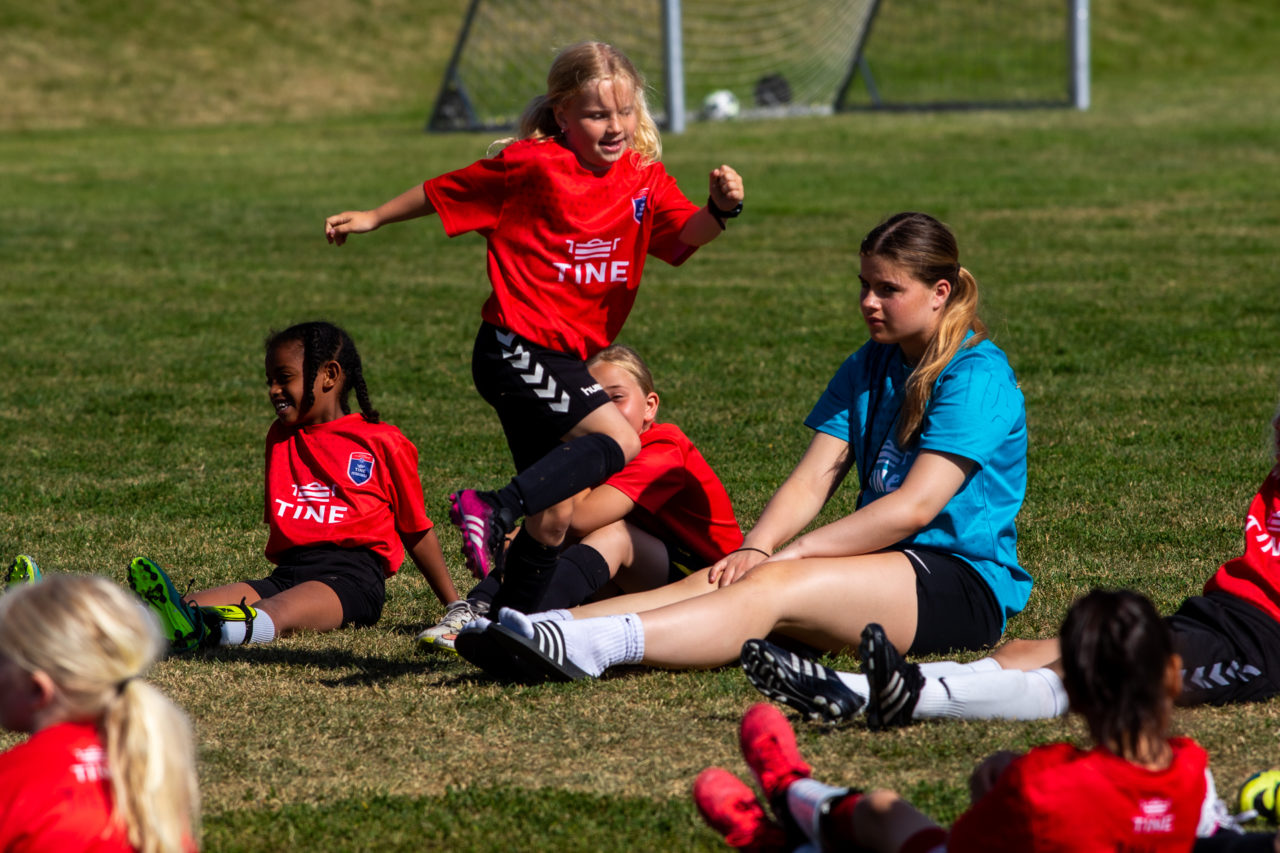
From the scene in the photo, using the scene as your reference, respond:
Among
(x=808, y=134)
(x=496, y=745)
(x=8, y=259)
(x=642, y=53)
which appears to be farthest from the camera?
(x=642, y=53)

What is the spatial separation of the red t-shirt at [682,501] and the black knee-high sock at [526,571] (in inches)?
25.6

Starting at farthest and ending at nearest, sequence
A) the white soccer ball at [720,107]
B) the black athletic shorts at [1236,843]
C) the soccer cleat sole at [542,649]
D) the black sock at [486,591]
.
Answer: the white soccer ball at [720,107] < the black sock at [486,591] < the soccer cleat sole at [542,649] < the black athletic shorts at [1236,843]

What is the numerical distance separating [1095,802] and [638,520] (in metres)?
2.74

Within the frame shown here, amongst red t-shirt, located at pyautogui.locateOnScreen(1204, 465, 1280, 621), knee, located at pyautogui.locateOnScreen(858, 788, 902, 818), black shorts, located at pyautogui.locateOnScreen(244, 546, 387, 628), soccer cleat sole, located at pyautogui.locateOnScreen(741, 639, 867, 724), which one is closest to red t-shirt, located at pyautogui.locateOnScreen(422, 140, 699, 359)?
black shorts, located at pyautogui.locateOnScreen(244, 546, 387, 628)

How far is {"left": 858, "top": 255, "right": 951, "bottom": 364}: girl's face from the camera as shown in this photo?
421cm

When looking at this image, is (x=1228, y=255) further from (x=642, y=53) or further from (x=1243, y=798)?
(x=642, y=53)

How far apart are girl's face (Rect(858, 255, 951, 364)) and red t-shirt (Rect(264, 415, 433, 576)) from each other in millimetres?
1818

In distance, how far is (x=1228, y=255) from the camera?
12.8 metres

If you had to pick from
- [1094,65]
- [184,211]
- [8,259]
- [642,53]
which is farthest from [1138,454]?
[1094,65]

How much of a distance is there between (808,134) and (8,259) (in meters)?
13.6

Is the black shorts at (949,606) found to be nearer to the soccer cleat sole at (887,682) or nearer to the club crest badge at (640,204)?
the soccer cleat sole at (887,682)

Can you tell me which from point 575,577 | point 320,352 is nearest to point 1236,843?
point 575,577

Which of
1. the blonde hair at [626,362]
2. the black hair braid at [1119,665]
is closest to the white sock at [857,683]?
the black hair braid at [1119,665]

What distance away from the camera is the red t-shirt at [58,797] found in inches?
93.5
